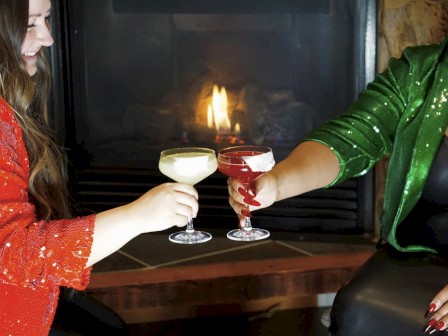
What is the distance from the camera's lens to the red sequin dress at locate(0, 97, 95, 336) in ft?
4.26

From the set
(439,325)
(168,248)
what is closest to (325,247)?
(168,248)

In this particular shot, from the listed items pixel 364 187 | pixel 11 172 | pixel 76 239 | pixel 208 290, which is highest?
pixel 11 172

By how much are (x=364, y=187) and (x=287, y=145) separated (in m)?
0.31

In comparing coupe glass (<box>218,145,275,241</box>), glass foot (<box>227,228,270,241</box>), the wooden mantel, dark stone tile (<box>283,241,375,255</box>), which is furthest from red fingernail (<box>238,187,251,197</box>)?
dark stone tile (<box>283,241,375,255</box>)

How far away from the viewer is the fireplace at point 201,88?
2.74 m

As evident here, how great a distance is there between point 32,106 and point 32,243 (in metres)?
0.45

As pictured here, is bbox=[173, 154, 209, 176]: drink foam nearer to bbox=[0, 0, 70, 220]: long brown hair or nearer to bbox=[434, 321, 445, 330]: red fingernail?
bbox=[0, 0, 70, 220]: long brown hair

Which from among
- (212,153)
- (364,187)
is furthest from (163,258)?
(212,153)

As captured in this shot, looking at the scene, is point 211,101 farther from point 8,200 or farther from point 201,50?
point 8,200

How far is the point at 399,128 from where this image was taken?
1.65 meters

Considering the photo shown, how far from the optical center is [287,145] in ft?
9.21

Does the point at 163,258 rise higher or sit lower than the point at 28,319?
lower

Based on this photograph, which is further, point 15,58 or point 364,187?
point 364,187

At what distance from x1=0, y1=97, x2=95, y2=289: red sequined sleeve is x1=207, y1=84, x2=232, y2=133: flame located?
151 cm
